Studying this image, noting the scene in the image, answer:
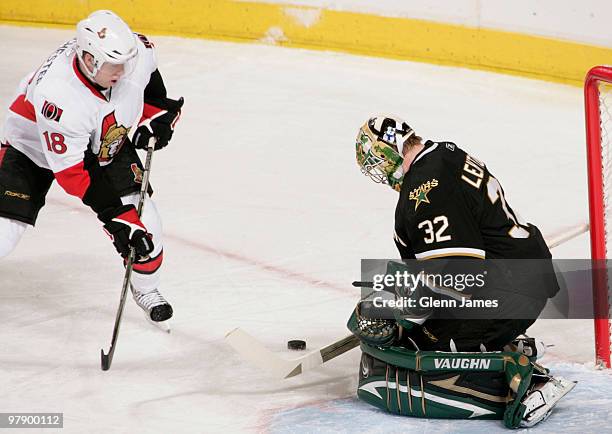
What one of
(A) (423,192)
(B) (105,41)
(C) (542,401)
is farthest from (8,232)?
(C) (542,401)

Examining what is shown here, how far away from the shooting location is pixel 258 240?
4.71 meters

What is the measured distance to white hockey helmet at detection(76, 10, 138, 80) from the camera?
132 inches

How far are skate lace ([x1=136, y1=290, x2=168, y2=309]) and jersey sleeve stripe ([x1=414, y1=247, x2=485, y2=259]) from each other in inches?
47.6

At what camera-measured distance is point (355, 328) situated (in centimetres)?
326

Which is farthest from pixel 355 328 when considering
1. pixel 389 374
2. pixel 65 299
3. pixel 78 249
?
pixel 78 249

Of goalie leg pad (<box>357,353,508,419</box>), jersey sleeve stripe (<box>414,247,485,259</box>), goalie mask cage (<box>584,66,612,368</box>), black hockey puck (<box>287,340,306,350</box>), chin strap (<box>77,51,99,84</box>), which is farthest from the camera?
black hockey puck (<box>287,340,306,350</box>)

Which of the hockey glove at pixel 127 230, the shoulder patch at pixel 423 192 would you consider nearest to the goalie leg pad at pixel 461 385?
the shoulder patch at pixel 423 192

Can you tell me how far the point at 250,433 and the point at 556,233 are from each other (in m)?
2.21

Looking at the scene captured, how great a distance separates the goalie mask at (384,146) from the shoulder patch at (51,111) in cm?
97

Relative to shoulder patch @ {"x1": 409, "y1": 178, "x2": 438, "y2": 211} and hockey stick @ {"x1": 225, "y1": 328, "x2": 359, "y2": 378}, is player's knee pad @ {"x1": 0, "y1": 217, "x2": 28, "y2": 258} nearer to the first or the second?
hockey stick @ {"x1": 225, "y1": 328, "x2": 359, "y2": 378}

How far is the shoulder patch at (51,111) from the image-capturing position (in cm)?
344

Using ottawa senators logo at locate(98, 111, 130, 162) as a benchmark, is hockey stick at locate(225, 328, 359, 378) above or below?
below

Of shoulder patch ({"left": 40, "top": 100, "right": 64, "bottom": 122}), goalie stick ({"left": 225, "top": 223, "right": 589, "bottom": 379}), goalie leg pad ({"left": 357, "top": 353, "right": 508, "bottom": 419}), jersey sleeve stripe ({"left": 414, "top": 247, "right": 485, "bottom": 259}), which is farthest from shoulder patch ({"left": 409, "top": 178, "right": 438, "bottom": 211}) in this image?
shoulder patch ({"left": 40, "top": 100, "right": 64, "bottom": 122})

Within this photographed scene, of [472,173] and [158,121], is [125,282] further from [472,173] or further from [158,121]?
[472,173]
